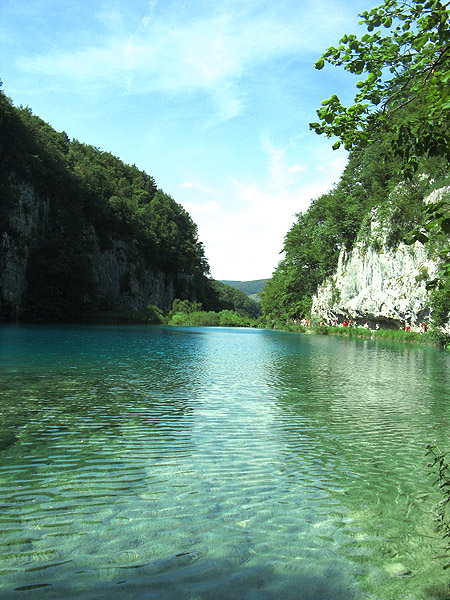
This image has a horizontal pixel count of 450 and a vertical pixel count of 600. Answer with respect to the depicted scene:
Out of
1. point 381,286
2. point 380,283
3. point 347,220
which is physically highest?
point 347,220

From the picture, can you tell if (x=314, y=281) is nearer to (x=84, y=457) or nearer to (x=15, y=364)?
(x=15, y=364)

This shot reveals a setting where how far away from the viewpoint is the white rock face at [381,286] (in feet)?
143

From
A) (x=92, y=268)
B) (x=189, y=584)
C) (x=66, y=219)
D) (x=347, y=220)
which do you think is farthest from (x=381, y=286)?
(x=66, y=219)

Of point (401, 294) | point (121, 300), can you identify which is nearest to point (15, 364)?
point (401, 294)

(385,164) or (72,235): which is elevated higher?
(72,235)

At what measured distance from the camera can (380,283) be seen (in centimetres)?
5059

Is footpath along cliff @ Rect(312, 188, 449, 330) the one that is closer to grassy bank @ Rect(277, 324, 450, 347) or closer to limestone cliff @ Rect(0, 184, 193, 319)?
grassy bank @ Rect(277, 324, 450, 347)

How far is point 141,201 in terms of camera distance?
393ft

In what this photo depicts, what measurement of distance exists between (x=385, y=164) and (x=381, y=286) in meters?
48.2

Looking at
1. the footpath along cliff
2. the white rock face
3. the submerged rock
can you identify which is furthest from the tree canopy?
the white rock face

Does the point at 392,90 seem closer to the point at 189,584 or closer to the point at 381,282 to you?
the point at 189,584

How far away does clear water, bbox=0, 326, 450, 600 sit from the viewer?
10.8 ft

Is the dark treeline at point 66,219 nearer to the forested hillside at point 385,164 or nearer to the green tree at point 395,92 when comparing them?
the forested hillside at point 385,164

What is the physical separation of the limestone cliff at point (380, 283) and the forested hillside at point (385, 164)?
4.01ft
